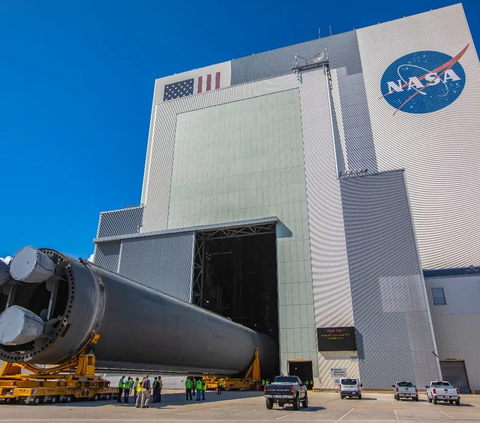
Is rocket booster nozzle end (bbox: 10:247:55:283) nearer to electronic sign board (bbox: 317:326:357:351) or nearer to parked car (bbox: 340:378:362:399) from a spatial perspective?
parked car (bbox: 340:378:362:399)

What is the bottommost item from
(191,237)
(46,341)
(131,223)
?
(46,341)

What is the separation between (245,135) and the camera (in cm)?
4622

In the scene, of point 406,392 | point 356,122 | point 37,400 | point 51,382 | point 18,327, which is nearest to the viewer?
point 18,327

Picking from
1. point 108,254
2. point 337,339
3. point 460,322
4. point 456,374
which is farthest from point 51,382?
point 460,322

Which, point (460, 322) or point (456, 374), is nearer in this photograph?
point (456, 374)

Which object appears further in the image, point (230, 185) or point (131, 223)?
point (131, 223)

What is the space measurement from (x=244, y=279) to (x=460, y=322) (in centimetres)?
2604

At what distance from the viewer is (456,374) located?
118 ft

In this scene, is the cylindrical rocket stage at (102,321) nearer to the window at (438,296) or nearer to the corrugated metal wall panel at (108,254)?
the corrugated metal wall panel at (108,254)

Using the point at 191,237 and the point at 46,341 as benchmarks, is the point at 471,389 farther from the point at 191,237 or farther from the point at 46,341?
the point at 46,341

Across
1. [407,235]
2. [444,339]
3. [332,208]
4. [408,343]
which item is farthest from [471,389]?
[332,208]

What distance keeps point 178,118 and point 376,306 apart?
3488 centimetres

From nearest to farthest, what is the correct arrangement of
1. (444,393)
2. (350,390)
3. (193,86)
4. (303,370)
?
(444,393)
(350,390)
(303,370)
(193,86)

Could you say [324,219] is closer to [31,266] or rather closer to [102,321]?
[102,321]
